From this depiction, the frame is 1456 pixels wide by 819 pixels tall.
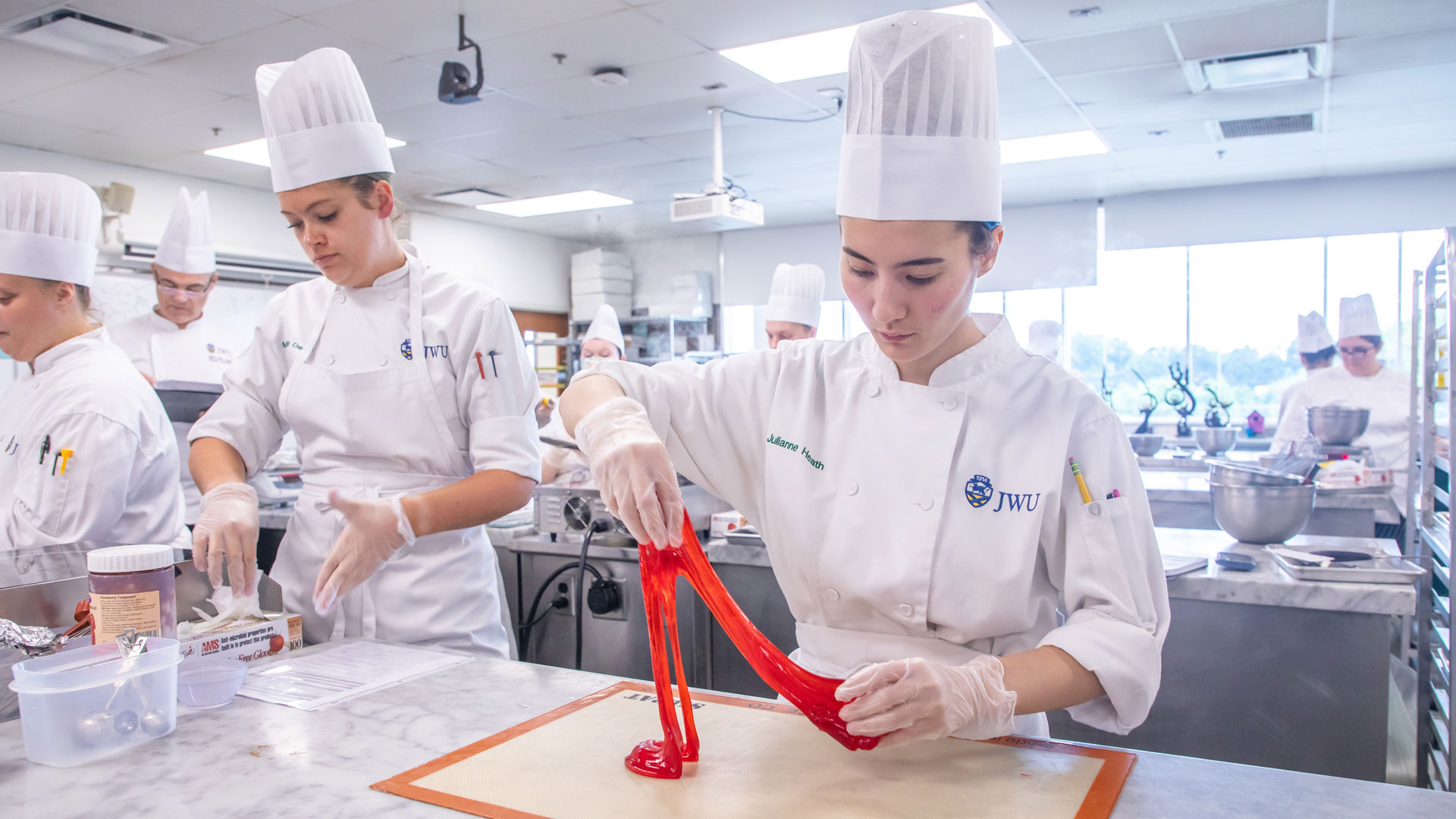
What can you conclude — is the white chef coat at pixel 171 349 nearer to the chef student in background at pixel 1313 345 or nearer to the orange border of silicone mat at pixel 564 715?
the orange border of silicone mat at pixel 564 715

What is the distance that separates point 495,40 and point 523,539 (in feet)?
9.45

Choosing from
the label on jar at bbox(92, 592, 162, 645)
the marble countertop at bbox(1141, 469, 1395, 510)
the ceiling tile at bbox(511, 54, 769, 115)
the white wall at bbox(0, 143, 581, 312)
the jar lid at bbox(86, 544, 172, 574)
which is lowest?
the marble countertop at bbox(1141, 469, 1395, 510)

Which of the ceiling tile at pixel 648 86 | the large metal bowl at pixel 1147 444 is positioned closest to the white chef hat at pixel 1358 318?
the large metal bowl at pixel 1147 444

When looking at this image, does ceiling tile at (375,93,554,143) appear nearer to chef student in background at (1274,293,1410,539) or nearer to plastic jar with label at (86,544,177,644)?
plastic jar with label at (86,544,177,644)

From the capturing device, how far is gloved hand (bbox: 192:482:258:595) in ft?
5.09

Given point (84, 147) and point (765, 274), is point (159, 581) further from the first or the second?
point (765, 274)

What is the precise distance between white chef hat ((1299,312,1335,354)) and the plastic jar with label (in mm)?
7108

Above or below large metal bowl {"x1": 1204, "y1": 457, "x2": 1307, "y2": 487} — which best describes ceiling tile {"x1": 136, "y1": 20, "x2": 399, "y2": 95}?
above

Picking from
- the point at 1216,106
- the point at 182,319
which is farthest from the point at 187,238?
the point at 1216,106

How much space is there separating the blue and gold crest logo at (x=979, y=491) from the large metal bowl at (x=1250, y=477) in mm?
1538

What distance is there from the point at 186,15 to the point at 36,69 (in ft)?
4.35

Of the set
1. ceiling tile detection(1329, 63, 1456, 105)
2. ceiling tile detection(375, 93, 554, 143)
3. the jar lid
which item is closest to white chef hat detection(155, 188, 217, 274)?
ceiling tile detection(375, 93, 554, 143)

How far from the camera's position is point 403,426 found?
1748 mm

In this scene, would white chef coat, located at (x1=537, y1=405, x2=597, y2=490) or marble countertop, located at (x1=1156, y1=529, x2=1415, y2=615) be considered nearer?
marble countertop, located at (x1=1156, y1=529, x2=1415, y2=615)
